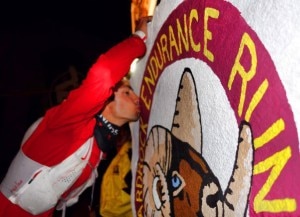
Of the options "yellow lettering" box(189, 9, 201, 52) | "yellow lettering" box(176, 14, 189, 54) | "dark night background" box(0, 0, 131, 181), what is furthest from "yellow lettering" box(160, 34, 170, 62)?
"dark night background" box(0, 0, 131, 181)

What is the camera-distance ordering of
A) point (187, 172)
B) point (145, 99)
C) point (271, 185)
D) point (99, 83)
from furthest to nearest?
point (145, 99), point (99, 83), point (187, 172), point (271, 185)

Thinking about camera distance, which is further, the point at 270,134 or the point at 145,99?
the point at 145,99

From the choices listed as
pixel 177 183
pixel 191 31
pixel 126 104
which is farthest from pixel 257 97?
pixel 126 104

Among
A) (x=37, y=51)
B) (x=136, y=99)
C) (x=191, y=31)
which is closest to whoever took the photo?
(x=191, y=31)

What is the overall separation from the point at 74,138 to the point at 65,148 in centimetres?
7

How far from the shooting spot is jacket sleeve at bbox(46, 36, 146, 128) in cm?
169

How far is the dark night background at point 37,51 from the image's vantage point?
4121 mm

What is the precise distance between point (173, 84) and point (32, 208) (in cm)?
113

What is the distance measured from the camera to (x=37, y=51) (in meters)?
4.42

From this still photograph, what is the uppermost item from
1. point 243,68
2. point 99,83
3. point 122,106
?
point 243,68

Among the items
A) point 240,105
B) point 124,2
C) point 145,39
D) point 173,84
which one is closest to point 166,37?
point 173,84

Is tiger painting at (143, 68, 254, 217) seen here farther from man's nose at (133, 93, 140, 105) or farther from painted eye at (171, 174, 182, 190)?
man's nose at (133, 93, 140, 105)

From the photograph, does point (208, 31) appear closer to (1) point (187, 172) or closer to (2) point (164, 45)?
(2) point (164, 45)

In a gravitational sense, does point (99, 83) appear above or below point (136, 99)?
above
